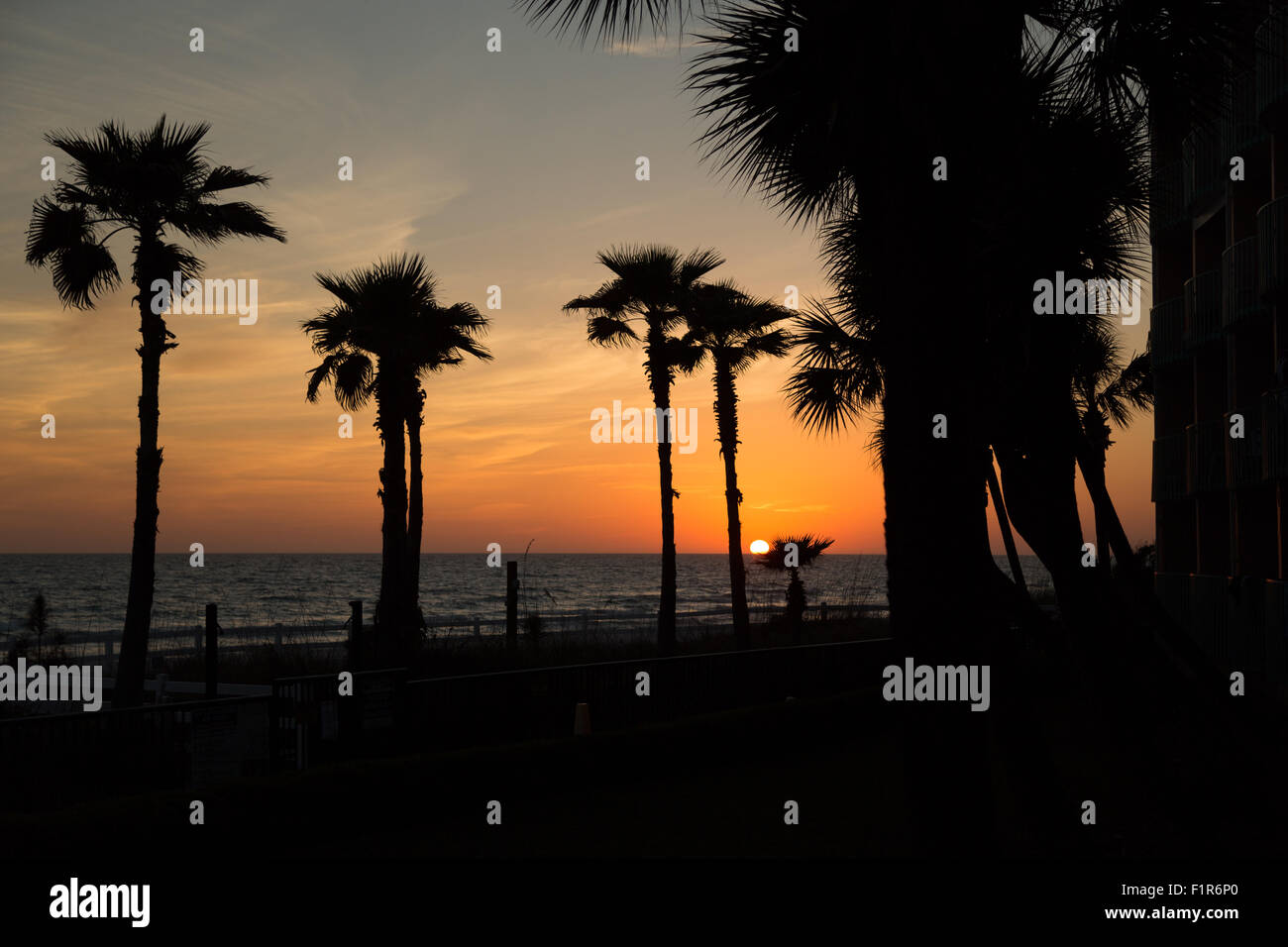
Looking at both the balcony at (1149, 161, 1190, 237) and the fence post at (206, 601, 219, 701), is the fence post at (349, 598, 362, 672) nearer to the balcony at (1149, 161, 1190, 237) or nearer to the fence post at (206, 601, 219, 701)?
the fence post at (206, 601, 219, 701)

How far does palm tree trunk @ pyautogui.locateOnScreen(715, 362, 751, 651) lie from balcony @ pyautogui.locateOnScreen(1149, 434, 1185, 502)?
34.9ft

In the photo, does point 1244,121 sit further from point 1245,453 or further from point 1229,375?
point 1245,453

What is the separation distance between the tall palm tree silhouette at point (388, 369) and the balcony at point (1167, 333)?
16892mm

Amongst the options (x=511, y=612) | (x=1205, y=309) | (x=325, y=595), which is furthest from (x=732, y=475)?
(x=325, y=595)

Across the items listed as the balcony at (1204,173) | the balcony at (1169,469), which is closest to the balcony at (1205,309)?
the balcony at (1204,173)

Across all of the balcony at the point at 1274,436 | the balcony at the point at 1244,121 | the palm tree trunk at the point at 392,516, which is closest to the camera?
the balcony at the point at 1274,436

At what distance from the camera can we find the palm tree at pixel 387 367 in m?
24.3

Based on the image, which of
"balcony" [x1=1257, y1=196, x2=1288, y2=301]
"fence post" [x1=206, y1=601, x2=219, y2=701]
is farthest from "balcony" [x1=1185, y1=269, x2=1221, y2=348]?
"fence post" [x1=206, y1=601, x2=219, y2=701]

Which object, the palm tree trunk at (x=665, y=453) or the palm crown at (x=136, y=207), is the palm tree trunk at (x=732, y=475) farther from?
the palm crown at (x=136, y=207)

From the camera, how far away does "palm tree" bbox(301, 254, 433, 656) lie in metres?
24.3

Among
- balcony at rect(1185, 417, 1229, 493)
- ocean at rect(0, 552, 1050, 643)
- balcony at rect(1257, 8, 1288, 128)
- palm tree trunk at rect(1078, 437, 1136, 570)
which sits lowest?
ocean at rect(0, 552, 1050, 643)

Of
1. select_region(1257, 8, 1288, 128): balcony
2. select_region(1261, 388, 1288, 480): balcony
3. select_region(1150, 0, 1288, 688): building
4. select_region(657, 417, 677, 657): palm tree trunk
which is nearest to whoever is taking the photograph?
select_region(1257, 8, 1288, 128): balcony

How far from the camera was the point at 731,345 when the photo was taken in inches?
1228
